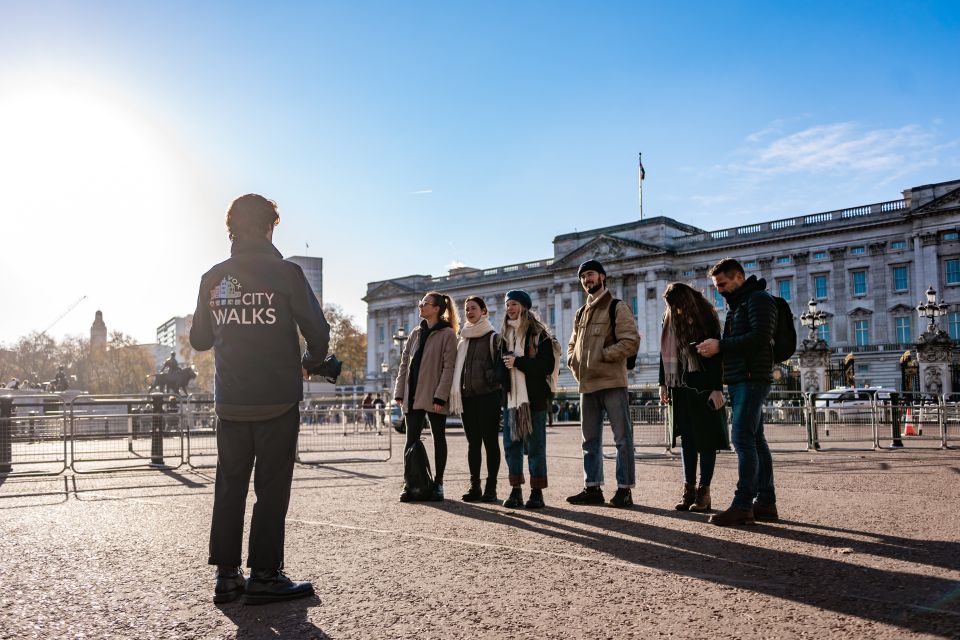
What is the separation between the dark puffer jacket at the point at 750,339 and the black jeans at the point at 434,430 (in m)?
3.00

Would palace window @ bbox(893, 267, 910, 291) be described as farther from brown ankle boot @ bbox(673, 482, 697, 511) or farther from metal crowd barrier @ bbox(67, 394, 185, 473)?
brown ankle boot @ bbox(673, 482, 697, 511)

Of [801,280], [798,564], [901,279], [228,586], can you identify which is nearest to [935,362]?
[901,279]

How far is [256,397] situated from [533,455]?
412 centimetres

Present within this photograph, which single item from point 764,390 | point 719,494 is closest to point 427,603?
point 764,390

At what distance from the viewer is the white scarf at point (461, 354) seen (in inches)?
332

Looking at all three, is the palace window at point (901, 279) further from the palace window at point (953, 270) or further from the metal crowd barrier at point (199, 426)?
the metal crowd barrier at point (199, 426)

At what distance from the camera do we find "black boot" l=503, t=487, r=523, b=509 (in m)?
7.83

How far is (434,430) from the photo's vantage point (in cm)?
862

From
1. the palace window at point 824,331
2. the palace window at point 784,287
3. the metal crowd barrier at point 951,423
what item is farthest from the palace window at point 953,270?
the metal crowd barrier at point 951,423

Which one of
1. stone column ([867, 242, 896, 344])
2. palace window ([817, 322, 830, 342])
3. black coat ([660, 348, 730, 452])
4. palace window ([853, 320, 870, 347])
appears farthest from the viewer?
palace window ([817, 322, 830, 342])

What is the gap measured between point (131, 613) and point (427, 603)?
1.44m

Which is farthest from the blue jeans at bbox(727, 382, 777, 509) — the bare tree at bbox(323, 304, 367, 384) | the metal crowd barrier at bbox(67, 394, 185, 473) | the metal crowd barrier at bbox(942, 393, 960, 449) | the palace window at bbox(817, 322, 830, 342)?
the bare tree at bbox(323, 304, 367, 384)

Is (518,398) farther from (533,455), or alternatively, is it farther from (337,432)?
(337,432)

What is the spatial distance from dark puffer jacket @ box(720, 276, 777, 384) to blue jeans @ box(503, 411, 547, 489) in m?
1.88
